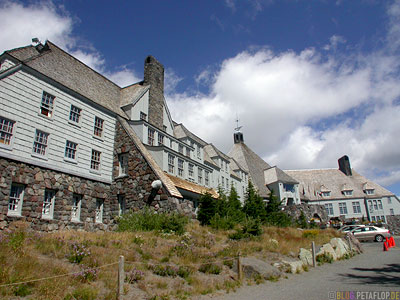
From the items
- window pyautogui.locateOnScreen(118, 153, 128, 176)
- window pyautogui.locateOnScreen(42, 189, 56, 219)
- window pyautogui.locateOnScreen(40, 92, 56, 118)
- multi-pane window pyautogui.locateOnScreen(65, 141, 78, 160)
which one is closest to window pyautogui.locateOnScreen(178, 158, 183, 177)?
window pyautogui.locateOnScreen(118, 153, 128, 176)

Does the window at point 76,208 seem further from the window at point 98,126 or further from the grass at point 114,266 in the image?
the window at point 98,126

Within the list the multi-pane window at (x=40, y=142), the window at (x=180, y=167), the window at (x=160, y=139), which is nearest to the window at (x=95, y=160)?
the multi-pane window at (x=40, y=142)

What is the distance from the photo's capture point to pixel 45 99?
751 inches

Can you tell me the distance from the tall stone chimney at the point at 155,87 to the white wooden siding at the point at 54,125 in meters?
5.46

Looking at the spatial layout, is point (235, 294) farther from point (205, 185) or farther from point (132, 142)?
point (205, 185)

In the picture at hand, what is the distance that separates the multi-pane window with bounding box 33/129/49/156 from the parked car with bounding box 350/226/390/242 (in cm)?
2944

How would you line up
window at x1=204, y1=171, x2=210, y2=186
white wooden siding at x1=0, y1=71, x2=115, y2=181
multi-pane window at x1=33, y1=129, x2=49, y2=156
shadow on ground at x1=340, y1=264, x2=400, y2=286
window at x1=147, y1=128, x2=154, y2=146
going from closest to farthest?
shadow on ground at x1=340, y1=264, x2=400, y2=286, white wooden siding at x1=0, y1=71, x2=115, y2=181, multi-pane window at x1=33, y1=129, x2=49, y2=156, window at x1=147, y1=128, x2=154, y2=146, window at x1=204, y1=171, x2=210, y2=186

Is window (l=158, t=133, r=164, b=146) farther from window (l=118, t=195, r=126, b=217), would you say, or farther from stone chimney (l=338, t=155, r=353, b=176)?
stone chimney (l=338, t=155, r=353, b=176)

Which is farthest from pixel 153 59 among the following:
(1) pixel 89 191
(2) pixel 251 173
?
(2) pixel 251 173

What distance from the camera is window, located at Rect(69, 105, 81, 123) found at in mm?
20763

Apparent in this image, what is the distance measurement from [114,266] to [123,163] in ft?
45.8

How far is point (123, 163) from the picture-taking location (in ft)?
77.2

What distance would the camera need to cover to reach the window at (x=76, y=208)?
19.8 metres

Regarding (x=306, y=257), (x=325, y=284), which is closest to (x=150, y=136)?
(x=306, y=257)
